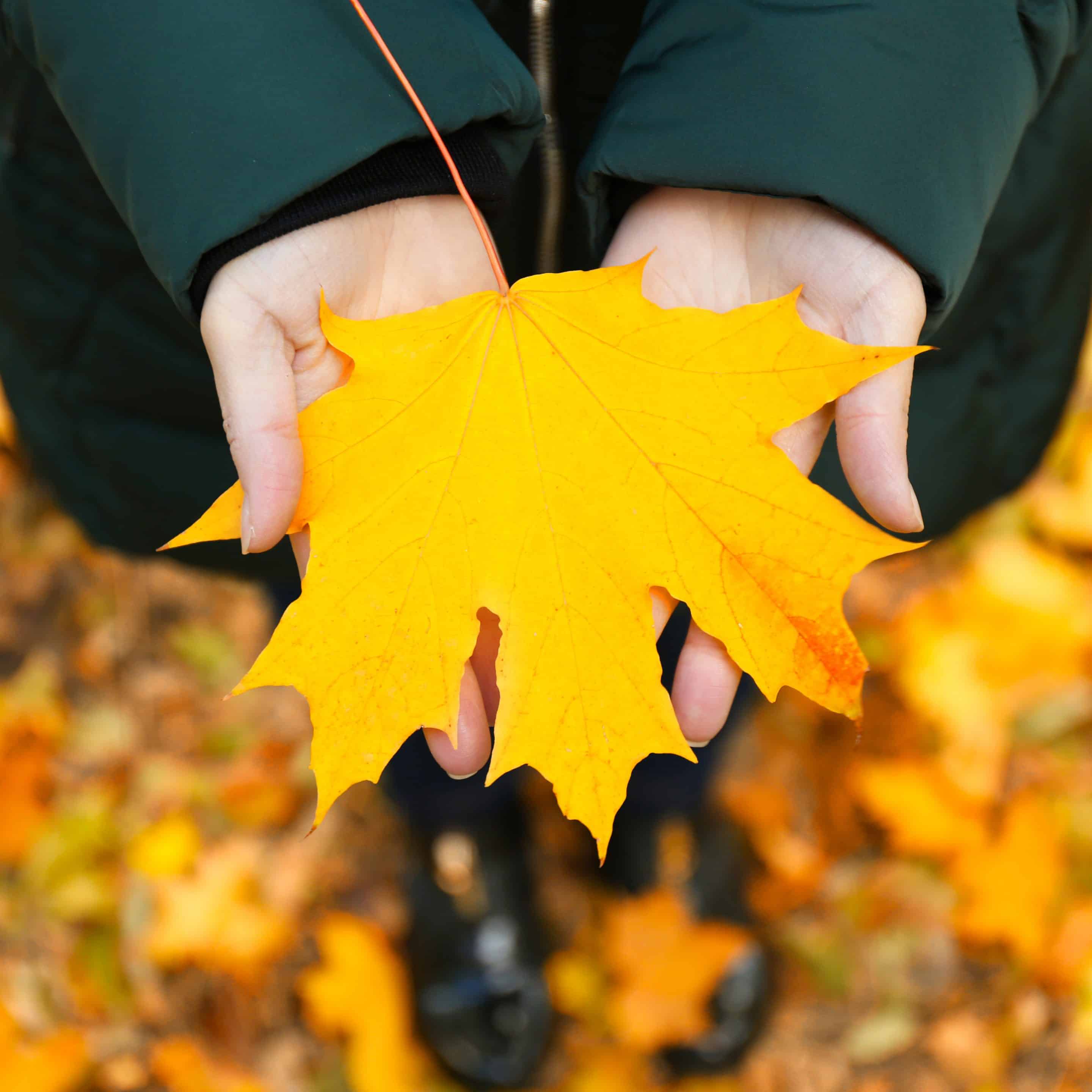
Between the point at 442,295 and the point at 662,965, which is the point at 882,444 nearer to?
Result: the point at 442,295

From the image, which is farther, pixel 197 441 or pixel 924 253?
pixel 197 441

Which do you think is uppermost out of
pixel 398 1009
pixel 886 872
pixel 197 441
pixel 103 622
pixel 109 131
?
pixel 109 131

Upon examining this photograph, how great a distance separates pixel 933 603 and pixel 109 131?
5.58 ft

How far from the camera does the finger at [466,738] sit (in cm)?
91

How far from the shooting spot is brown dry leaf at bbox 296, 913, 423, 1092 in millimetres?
1606

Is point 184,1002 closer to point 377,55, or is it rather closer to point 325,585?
point 325,585

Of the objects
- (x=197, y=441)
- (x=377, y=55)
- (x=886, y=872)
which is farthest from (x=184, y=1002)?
(x=377, y=55)

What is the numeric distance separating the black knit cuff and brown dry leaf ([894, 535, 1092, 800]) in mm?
1329

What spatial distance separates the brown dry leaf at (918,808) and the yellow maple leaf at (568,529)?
1073 mm

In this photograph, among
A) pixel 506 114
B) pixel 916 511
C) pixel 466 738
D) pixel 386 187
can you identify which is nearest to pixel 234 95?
pixel 386 187

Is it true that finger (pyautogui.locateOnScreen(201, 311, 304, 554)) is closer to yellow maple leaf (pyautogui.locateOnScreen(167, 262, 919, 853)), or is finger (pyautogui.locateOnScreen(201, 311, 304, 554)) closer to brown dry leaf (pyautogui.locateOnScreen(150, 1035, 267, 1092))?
yellow maple leaf (pyautogui.locateOnScreen(167, 262, 919, 853))

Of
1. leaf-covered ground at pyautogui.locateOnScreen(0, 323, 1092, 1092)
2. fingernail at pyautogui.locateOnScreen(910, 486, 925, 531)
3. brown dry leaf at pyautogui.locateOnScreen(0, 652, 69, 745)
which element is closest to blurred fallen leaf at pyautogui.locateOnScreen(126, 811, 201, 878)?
leaf-covered ground at pyautogui.locateOnScreen(0, 323, 1092, 1092)

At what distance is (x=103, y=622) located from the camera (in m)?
2.03

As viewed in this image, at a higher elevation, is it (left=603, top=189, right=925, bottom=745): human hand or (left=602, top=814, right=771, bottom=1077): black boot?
(left=603, top=189, right=925, bottom=745): human hand
